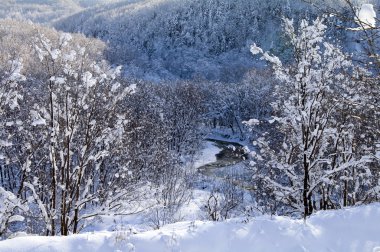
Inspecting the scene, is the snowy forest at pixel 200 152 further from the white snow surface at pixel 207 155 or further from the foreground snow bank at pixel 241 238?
the white snow surface at pixel 207 155

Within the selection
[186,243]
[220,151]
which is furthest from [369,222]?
[220,151]

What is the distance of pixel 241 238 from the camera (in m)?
5.95

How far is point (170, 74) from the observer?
14038 centimetres

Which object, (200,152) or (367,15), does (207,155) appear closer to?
(200,152)

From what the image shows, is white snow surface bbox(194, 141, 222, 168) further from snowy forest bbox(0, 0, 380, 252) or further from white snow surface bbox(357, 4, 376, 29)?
white snow surface bbox(357, 4, 376, 29)

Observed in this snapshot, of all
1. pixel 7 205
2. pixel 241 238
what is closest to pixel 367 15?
pixel 241 238

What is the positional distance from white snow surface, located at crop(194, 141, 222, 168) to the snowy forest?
0.36 m

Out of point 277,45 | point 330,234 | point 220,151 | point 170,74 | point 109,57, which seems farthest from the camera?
point 277,45

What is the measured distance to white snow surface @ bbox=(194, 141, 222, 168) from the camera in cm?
5071

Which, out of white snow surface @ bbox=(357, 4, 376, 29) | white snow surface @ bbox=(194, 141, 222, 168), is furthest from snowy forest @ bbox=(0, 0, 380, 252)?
white snow surface @ bbox=(194, 141, 222, 168)

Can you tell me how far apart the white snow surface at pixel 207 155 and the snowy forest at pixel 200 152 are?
14.1 inches

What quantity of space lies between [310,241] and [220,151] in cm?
5184

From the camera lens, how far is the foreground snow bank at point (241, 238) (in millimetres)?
5438

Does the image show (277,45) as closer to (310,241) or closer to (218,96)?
(218,96)
